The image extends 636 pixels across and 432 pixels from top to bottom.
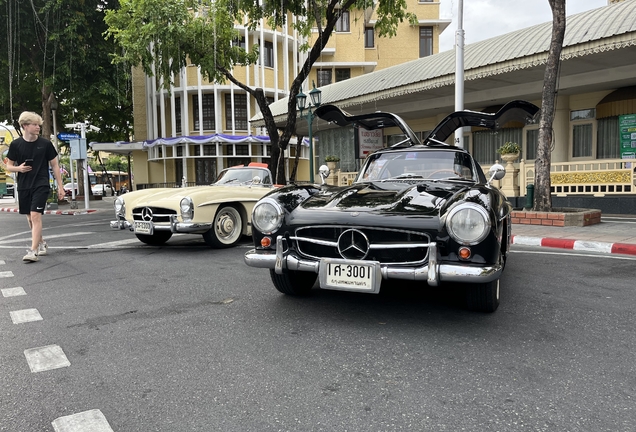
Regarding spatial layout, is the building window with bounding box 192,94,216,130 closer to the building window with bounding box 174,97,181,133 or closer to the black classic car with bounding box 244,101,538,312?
the building window with bounding box 174,97,181,133

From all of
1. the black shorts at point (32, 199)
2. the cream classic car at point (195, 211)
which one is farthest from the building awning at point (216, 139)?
the black shorts at point (32, 199)

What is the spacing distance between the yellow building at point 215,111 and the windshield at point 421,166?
71.0 feet

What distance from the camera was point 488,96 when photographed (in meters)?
14.8

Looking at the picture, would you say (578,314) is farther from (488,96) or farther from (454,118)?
(488,96)

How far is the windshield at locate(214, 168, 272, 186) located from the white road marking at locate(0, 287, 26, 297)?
3.84 m

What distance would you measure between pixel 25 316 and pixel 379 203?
2.90 meters

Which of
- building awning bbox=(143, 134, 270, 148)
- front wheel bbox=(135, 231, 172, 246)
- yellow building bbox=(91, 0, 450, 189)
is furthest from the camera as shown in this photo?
yellow building bbox=(91, 0, 450, 189)

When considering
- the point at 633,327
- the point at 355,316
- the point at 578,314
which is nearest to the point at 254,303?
the point at 355,316

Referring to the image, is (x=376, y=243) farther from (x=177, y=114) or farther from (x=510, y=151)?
(x=177, y=114)

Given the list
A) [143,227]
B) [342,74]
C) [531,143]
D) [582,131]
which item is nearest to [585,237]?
[143,227]

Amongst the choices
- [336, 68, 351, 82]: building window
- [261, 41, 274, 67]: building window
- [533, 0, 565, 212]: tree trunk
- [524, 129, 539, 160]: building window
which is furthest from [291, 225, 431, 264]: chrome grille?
[336, 68, 351, 82]: building window

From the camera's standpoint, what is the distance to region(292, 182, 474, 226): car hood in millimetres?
3309

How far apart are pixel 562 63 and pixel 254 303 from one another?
1111 centimetres

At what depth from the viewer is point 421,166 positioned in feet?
15.4
